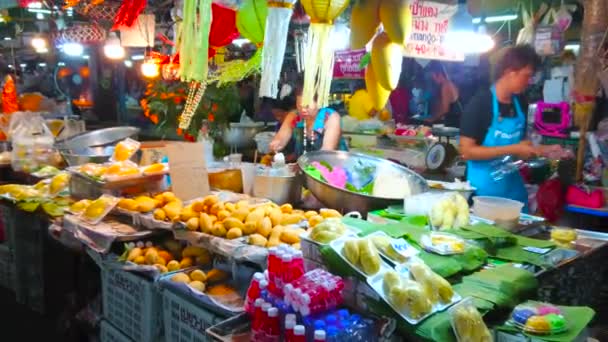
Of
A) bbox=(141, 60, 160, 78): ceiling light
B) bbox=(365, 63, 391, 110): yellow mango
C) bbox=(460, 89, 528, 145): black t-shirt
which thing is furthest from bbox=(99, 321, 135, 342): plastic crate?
bbox=(141, 60, 160, 78): ceiling light

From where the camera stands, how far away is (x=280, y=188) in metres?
3.03

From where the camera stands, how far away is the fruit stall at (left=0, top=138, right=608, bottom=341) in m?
1.58

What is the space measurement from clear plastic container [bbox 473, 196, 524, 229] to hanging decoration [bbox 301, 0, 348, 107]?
103 cm

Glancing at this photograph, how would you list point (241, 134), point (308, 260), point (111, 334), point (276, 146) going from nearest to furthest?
point (308, 260), point (111, 334), point (276, 146), point (241, 134)

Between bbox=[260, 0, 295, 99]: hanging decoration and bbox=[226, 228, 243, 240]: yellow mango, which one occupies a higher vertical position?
bbox=[260, 0, 295, 99]: hanging decoration

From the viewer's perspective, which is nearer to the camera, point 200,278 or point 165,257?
point 200,278

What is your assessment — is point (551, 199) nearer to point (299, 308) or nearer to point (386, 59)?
point (386, 59)

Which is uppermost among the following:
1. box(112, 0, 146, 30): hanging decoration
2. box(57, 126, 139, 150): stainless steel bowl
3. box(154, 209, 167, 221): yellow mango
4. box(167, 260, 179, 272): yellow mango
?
box(112, 0, 146, 30): hanging decoration

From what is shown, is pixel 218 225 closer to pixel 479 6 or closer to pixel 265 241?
pixel 265 241

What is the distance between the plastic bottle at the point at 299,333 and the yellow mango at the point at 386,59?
126 cm

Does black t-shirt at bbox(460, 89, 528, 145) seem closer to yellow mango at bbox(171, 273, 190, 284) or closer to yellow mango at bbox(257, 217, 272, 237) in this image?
yellow mango at bbox(257, 217, 272, 237)

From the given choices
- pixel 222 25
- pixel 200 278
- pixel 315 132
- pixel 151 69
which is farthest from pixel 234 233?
pixel 151 69

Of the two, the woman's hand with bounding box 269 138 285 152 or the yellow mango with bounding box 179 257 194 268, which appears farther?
the woman's hand with bounding box 269 138 285 152

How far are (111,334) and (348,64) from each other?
4970mm
